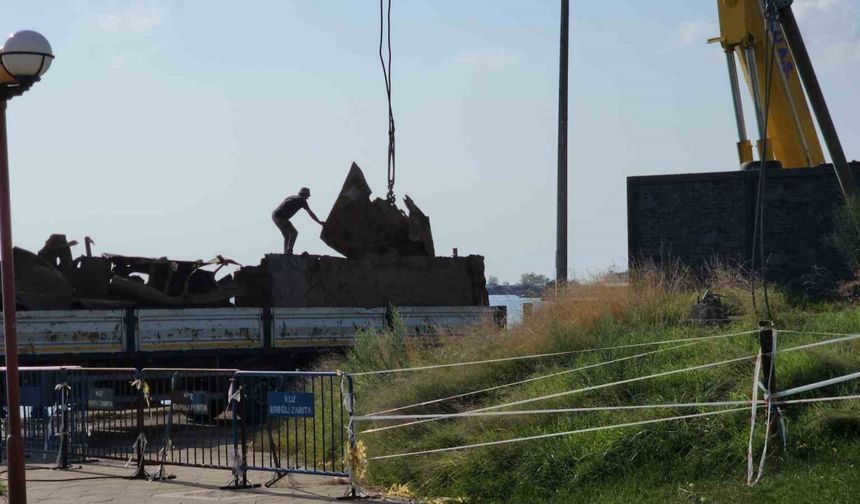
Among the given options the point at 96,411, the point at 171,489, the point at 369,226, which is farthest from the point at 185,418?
the point at 369,226

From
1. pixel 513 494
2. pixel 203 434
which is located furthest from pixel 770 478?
pixel 203 434

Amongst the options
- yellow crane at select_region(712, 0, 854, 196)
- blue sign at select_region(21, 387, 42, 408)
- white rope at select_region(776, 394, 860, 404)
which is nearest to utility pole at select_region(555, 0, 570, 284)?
yellow crane at select_region(712, 0, 854, 196)

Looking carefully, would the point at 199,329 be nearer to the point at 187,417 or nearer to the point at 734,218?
the point at 187,417

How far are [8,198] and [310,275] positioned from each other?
10.1 meters

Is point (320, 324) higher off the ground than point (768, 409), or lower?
higher

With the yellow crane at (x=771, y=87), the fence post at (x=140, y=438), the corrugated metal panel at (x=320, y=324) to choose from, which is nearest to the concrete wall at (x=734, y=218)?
the yellow crane at (x=771, y=87)

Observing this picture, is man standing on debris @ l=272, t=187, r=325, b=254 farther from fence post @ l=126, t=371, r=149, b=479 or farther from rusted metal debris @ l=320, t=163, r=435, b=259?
fence post @ l=126, t=371, r=149, b=479

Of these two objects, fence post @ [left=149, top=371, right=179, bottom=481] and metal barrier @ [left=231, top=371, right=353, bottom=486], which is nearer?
metal barrier @ [left=231, top=371, right=353, bottom=486]

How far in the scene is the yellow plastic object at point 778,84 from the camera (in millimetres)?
21984

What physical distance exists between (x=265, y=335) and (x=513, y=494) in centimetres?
865

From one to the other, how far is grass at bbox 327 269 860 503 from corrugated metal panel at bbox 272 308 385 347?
11.3ft

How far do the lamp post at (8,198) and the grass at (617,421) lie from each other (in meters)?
3.55

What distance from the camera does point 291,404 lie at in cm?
1199

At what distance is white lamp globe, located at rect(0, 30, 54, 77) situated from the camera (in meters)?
9.13
